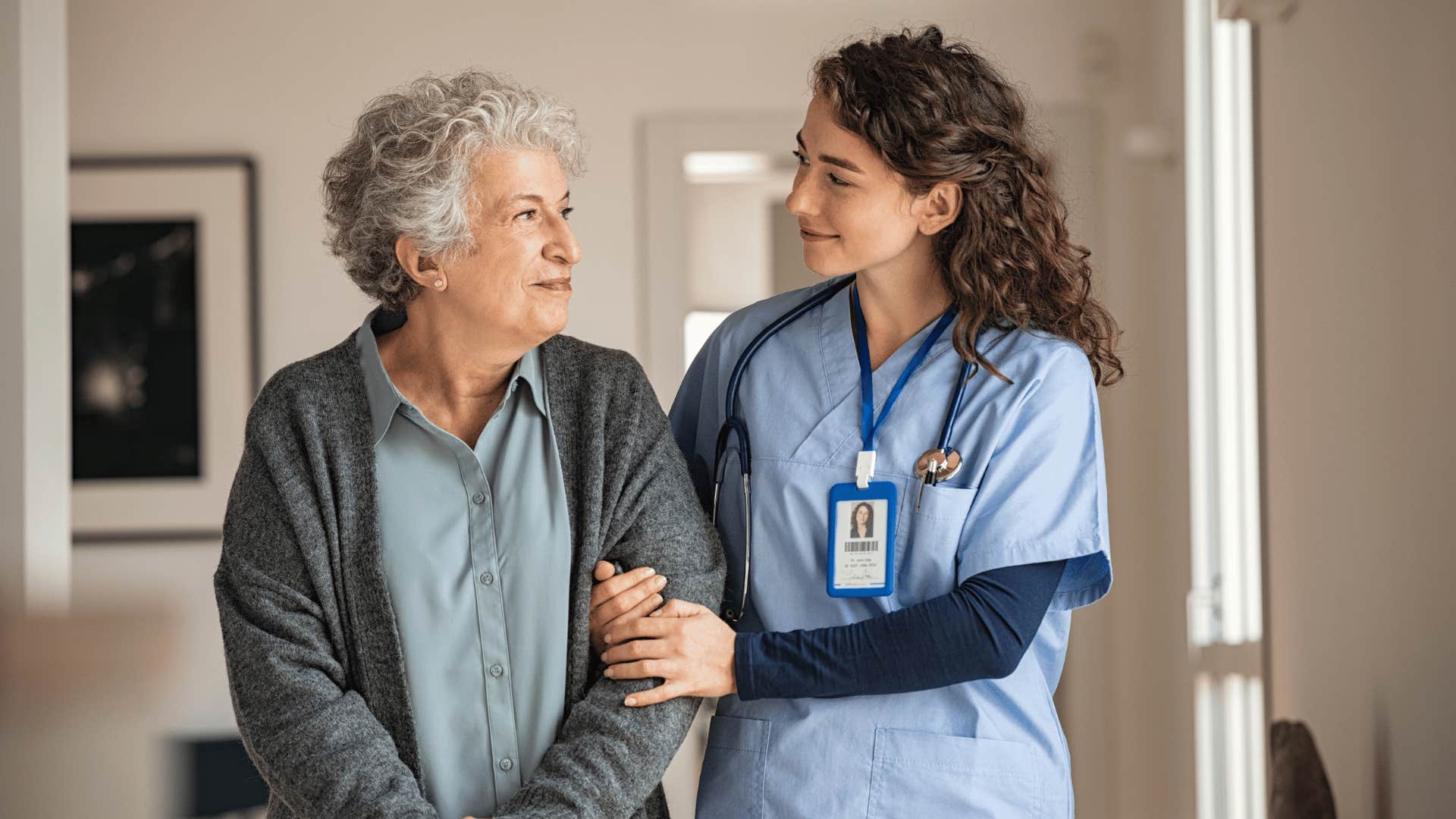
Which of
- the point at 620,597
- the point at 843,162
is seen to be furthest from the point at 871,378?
the point at 620,597

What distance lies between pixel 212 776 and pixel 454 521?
7.91 ft

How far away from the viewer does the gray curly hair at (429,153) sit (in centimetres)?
150

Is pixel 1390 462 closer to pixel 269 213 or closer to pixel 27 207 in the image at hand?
pixel 27 207

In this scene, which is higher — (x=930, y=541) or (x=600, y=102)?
(x=600, y=102)

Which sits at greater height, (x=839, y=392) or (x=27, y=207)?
(x=27, y=207)

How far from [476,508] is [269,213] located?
2407 millimetres

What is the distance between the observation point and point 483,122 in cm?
151

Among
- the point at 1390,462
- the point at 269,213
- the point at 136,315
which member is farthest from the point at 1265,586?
the point at 136,315

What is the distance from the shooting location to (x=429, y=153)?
1.49m

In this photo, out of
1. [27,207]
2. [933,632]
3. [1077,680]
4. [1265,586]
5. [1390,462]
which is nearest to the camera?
[933,632]

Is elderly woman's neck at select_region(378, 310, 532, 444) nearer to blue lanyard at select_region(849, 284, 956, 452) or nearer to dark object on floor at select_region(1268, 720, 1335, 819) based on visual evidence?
blue lanyard at select_region(849, 284, 956, 452)

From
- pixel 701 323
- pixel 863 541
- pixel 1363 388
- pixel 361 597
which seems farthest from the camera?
pixel 701 323

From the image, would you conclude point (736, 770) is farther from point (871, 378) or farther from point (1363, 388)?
point (1363, 388)

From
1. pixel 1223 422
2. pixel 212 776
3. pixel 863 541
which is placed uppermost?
pixel 1223 422
